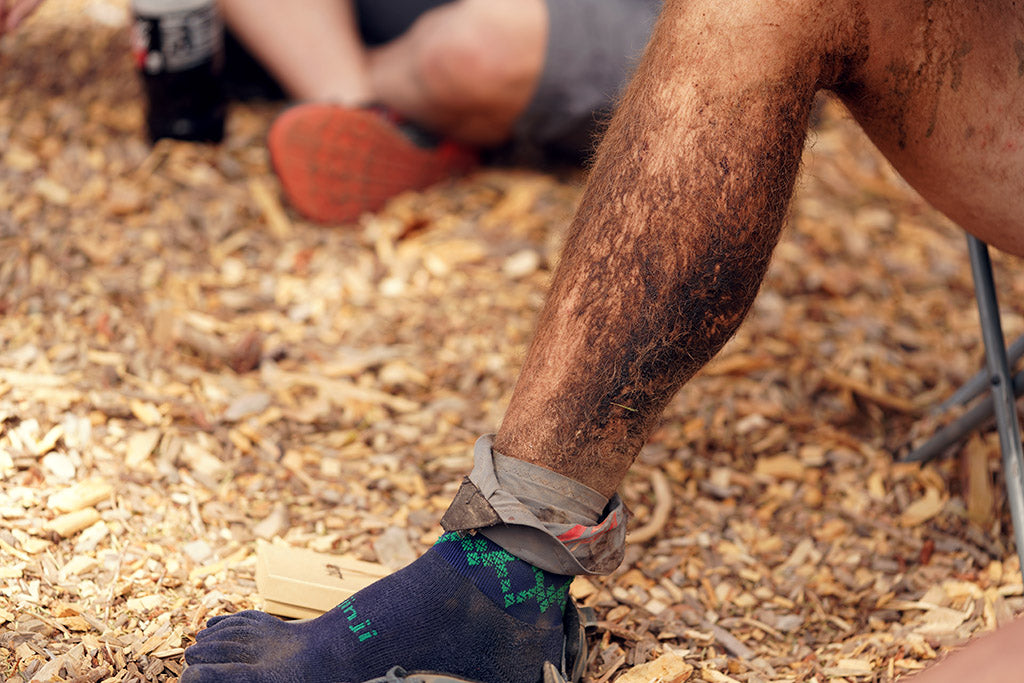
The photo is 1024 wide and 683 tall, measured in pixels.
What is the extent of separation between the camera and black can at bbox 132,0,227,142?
87.4 inches

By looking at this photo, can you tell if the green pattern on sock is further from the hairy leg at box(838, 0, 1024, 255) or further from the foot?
the hairy leg at box(838, 0, 1024, 255)

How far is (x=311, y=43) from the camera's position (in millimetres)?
2508

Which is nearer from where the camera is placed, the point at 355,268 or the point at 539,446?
the point at 539,446

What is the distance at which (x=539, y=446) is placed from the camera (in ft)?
3.71

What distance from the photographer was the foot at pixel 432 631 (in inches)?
44.9

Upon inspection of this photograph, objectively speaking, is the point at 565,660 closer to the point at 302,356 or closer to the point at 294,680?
the point at 294,680

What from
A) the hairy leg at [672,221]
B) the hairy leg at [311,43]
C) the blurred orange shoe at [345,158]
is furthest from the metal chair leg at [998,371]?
the hairy leg at [311,43]

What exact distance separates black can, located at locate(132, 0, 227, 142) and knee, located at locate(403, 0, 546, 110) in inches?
20.7

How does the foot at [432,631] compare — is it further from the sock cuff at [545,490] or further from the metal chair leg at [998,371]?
the metal chair leg at [998,371]

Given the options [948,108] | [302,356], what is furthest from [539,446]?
[302,356]

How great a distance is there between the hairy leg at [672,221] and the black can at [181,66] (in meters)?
1.50

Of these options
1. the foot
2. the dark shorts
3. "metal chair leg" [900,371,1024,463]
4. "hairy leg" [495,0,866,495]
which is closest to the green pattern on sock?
the foot

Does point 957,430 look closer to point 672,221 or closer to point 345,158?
point 672,221

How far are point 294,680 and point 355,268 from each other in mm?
1271
